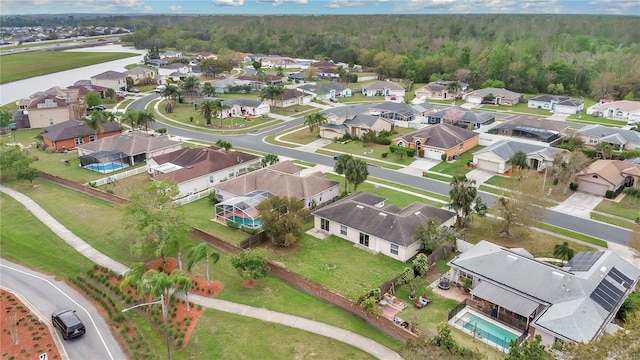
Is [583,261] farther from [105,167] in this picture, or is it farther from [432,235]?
[105,167]

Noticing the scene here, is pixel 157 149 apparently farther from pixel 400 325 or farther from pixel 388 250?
pixel 400 325

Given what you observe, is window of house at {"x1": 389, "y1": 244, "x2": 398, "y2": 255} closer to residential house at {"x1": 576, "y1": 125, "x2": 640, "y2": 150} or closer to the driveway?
the driveway

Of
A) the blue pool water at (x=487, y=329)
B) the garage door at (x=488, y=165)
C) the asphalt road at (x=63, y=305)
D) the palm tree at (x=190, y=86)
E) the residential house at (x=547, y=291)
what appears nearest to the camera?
the asphalt road at (x=63, y=305)

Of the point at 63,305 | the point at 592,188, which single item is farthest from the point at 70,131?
the point at 592,188

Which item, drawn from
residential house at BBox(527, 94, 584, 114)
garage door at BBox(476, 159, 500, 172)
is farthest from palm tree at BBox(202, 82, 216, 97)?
residential house at BBox(527, 94, 584, 114)

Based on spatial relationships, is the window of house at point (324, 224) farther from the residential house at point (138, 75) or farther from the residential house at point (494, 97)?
the residential house at point (138, 75)

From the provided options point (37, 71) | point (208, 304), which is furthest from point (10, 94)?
point (208, 304)

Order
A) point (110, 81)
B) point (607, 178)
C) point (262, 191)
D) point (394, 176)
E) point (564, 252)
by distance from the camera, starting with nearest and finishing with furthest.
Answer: point (564, 252)
point (262, 191)
point (607, 178)
point (394, 176)
point (110, 81)

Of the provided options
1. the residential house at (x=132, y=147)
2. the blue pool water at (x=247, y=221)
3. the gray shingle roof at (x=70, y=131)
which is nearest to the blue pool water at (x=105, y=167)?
the residential house at (x=132, y=147)
